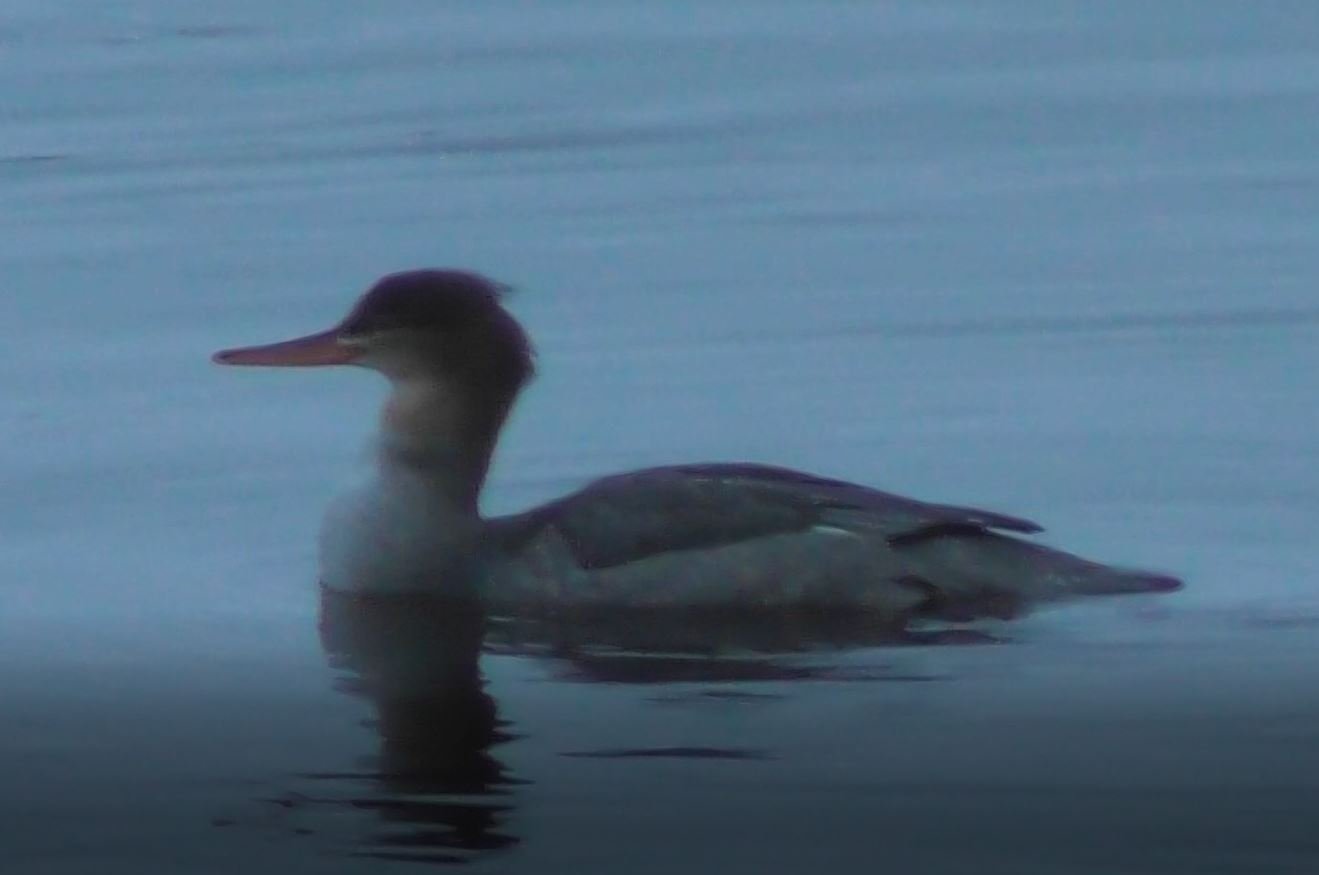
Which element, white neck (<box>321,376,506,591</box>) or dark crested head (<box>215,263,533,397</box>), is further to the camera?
dark crested head (<box>215,263,533,397</box>)

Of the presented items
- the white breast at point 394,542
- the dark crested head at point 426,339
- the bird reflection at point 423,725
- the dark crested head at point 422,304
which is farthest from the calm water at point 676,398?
the dark crested head at point 422,304

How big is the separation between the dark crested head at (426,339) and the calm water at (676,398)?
685 mm

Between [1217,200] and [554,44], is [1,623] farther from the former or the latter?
[554,44]

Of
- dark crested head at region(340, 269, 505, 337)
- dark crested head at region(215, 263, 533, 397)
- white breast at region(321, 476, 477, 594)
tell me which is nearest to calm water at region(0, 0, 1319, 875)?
white breast at region(321, 476, 477, 594)

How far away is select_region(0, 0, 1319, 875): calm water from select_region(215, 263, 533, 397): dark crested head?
0.68 meters

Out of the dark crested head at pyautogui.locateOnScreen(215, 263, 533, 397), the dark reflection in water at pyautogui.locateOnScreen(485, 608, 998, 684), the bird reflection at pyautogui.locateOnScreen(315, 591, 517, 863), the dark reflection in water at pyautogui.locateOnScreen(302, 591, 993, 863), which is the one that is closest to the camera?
the bird reflection at pyautogui.locateOnScreen(315, 591, 517, 863)

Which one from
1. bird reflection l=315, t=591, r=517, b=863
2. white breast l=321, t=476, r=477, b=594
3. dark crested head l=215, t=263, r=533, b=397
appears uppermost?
dark crested head l=215, t=263, r=533, b=397

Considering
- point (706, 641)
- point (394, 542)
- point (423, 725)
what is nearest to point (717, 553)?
point (706, 641)

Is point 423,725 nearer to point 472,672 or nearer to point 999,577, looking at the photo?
point 472,672

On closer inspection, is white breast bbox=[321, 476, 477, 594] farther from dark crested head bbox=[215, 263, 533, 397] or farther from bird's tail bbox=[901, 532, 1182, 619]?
bird's tail bbox=[901, 532, 1182, 619]

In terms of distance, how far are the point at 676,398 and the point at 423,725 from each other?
3.26 meters

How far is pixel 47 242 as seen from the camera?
1273 cm

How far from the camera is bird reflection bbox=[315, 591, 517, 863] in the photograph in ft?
21.8

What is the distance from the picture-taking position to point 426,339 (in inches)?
347
